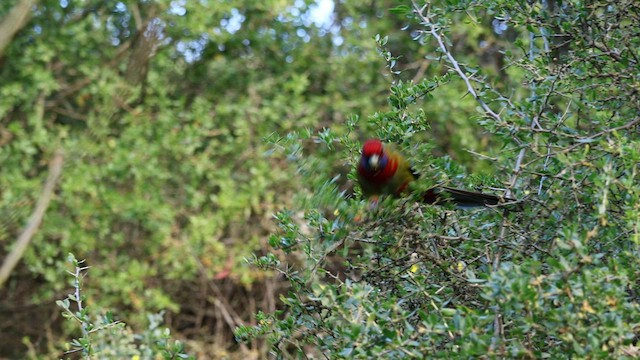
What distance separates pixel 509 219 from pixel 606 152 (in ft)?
1.10

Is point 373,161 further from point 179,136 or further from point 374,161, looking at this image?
point 179,136

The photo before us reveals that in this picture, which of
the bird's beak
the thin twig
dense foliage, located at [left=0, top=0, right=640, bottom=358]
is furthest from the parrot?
the thin twig

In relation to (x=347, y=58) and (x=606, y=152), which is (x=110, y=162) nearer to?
(x=347, y=58)

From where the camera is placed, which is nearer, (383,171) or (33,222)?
(383,171)

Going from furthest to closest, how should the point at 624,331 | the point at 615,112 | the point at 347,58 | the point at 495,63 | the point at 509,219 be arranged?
the point at 495,63, the point at 347,58, the point at 615,112, the point at 509,219, the point at 624,331

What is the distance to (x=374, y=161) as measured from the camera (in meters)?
2.78

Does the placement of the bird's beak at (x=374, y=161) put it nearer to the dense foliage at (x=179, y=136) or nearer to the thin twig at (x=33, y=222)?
the dense foliage at (x=179, y=136)

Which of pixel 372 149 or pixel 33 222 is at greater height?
pixel 372 149

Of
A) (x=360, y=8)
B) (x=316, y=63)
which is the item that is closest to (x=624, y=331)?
(x=316, y=63)

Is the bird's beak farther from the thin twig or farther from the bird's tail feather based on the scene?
the thin twig

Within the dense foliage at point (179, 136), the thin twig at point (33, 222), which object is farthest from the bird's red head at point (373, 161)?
the thin twig at point (33, 222)

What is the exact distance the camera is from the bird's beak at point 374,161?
9.09 feet

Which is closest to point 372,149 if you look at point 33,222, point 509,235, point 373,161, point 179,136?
point 373,161

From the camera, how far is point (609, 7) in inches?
99.4
